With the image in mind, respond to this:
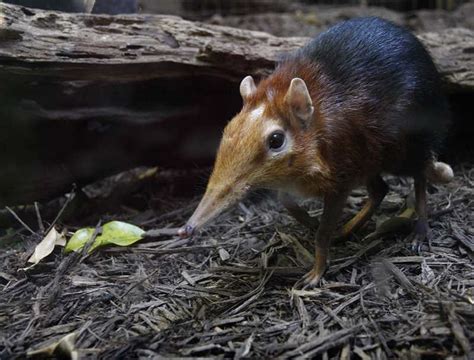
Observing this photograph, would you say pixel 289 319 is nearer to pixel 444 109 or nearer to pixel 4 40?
pixel 444 109

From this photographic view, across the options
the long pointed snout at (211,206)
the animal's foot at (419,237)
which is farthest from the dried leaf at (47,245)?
the animal's foot at (419,237)

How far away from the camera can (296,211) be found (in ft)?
13.2

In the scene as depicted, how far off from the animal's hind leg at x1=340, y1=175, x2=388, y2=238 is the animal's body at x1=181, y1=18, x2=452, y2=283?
0.01m

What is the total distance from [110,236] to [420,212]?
2420mm

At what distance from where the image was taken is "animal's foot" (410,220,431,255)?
3734mm

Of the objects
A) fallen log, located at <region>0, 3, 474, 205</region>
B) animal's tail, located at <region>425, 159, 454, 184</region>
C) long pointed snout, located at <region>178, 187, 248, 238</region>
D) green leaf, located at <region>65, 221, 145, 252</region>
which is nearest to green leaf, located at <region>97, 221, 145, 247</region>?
green leaf, located at <region>65, 221, 145, 252</region>

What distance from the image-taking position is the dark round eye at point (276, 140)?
3207 millimetres

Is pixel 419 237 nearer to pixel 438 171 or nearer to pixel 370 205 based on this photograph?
pixel 370 205

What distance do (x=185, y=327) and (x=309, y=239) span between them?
4.77 ft

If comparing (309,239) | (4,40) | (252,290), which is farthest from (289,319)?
(4,40)

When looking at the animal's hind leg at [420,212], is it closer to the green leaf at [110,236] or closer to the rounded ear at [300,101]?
the rounded ear at [300,101]

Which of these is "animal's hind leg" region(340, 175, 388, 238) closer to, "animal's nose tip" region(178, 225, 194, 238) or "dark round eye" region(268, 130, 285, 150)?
"dark round eye" region(268, 130, 285, 150)

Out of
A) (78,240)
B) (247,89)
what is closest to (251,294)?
(247,89)

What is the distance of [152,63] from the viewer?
14.0 feet
